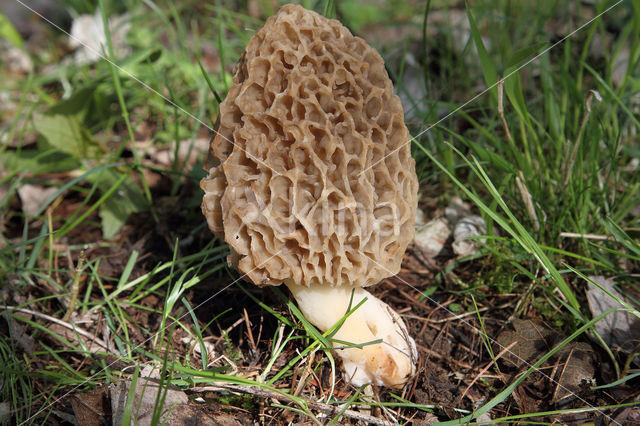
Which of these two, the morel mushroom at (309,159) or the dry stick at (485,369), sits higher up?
the morel mushroom at (309,159)

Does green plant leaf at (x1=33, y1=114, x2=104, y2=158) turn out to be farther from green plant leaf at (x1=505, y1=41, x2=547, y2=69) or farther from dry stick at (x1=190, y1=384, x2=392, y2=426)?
green plant leaf at (x1=505, y1=41, x2=547, y2=69)

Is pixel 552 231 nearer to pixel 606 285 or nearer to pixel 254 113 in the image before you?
pixel 606 285

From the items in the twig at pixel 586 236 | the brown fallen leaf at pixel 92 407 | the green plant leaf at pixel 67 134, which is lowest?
the brown fallen leaf at pixel 92 407

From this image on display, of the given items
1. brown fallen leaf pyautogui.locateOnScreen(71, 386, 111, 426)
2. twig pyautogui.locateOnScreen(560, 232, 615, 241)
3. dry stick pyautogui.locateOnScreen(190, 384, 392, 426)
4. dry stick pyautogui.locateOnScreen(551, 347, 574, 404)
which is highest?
twig pyautogui.locateOnScreen(560, 232, 615, 241)

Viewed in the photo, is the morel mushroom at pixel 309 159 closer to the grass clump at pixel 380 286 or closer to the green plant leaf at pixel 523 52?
the grass clump at pixel 380 286

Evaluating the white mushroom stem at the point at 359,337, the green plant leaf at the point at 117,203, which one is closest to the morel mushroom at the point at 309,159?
the white mushroom stem at the point at 359,337

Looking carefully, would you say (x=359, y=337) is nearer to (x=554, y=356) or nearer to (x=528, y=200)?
(x=554, y=356)

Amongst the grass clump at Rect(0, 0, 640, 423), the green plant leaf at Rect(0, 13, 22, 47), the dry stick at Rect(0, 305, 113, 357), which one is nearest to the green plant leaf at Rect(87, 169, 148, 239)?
the grass clump at Rect(0, 0, 640, 423)
